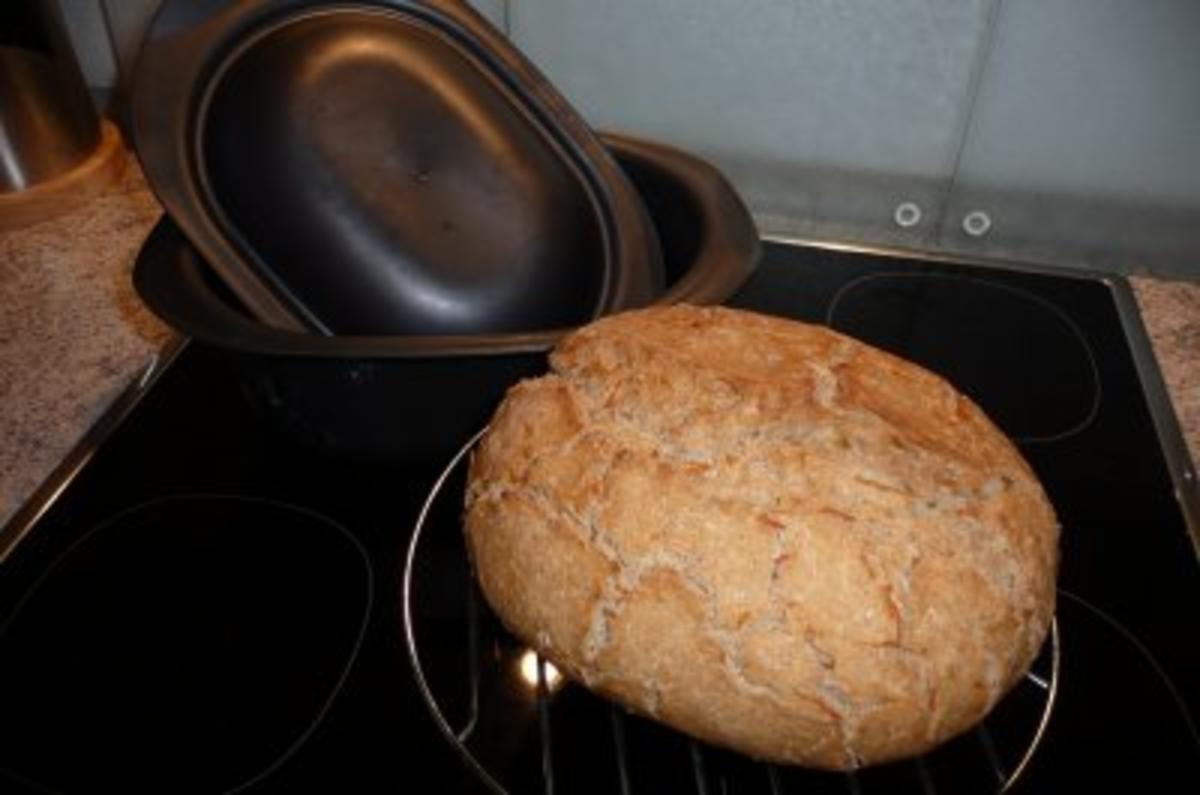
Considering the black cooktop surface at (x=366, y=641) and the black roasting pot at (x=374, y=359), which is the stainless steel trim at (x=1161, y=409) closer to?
the black cooktop surface at (x=366, y=641)

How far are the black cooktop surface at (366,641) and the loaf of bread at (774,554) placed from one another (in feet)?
0.16

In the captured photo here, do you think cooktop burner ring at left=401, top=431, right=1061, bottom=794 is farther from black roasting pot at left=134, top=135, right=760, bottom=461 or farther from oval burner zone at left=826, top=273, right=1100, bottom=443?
oval burner zone at left=826, top=273, right=1100, bottom=443

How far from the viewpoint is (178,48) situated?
2.20 feet

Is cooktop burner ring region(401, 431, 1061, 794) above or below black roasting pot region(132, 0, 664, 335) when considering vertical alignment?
below

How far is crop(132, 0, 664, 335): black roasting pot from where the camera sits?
658mm

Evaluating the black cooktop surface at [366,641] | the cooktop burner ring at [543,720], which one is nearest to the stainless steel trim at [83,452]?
the black cooktop surface at [366,641]

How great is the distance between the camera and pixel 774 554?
16.5 inches

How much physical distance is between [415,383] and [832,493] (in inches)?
11.2

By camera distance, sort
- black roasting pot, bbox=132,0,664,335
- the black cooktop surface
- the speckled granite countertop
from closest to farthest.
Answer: the black cooktop surface, black roasting pot, bbox=132,0,664,335, the speckled granite countertop

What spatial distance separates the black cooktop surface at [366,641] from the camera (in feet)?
1.75

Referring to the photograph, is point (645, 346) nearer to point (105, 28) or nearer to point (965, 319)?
point (965, 319)

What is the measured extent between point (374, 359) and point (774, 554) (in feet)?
0.91

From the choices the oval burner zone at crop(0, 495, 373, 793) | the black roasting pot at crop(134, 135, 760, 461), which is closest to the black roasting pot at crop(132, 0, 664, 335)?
the black roasting pot at crop(134, 135, 760, 461)

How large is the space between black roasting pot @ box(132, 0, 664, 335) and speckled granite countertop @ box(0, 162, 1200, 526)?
10.3 inches
